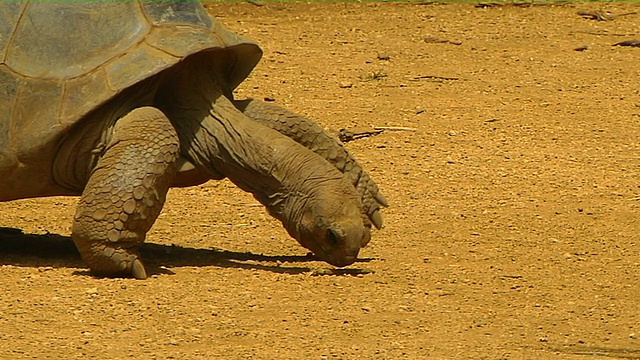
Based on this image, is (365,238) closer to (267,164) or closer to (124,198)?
(267,164)

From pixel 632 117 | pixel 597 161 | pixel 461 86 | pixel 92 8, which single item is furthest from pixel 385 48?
pixel 92 8

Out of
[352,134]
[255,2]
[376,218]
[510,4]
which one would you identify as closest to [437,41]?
[510,4]

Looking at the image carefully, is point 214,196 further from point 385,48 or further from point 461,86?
point 385,48

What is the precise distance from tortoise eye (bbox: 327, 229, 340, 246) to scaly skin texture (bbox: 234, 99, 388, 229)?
1.57 feet

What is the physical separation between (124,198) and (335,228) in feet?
3.51

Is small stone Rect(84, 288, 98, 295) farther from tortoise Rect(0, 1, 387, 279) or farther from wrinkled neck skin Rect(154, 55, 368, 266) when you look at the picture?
wrinkled neck skin Rect(154, 55, 368, 266)

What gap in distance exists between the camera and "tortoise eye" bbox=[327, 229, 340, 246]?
7.60 m

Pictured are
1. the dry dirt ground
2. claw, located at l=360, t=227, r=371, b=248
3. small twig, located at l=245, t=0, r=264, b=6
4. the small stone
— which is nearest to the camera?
the dry dirt ground

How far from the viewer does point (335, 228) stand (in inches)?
299

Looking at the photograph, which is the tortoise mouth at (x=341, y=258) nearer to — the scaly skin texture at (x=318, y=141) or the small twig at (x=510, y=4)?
the scaly skin texture at (x=318, y=141)

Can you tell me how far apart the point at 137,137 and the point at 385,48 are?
664 centimetres

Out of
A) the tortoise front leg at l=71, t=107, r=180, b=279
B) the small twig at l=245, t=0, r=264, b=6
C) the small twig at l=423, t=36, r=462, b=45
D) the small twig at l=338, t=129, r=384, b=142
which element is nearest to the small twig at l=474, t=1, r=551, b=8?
the small twig at l=423, t=36, r=462, b=45

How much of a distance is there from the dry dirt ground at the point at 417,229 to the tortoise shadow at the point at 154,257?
0.07ft

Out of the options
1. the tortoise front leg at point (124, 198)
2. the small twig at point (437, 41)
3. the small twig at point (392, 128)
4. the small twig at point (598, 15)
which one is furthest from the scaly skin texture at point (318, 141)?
the small twig at point (598, 15)
